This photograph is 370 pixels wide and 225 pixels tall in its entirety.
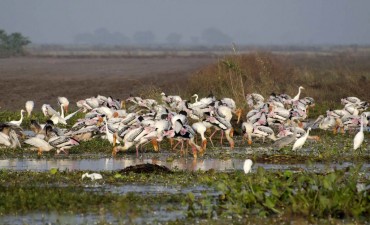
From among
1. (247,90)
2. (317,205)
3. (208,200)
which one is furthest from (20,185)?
(247,90)

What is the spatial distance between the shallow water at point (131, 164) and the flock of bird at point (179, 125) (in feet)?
1.77

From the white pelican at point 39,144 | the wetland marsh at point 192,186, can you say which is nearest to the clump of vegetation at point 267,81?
the wetland marsh at point 192,186

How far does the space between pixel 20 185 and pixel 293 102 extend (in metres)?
12.8

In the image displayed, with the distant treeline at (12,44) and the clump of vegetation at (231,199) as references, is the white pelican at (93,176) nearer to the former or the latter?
the clump of vegetation at (231,199)

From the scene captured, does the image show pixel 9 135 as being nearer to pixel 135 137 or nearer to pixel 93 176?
pixel 135 137

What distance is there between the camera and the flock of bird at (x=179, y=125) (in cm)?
1850

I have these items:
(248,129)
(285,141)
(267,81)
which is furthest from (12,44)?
(285,141)

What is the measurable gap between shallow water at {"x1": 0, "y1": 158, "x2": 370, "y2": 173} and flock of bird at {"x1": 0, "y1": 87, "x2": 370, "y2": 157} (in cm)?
54

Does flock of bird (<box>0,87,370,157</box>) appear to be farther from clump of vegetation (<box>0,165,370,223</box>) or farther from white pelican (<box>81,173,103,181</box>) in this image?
clump of vegetation (<box>0,165,370,223</box>)

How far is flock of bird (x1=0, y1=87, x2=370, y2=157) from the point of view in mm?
18500

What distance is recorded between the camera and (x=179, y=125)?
18.6 meters

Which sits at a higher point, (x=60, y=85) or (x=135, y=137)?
(x=135, y=137)

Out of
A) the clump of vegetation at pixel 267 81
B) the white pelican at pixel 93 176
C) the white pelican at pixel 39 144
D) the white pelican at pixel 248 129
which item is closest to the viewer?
the white pelican at pixel 93 176

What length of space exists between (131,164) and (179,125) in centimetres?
153
